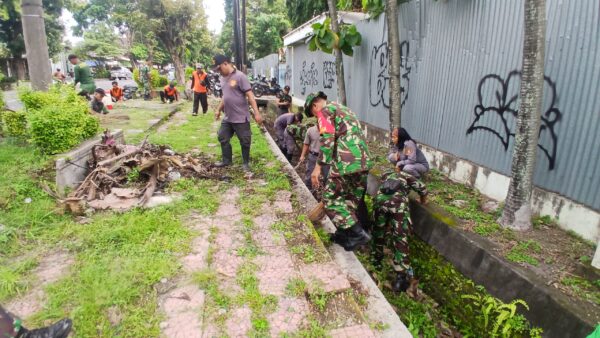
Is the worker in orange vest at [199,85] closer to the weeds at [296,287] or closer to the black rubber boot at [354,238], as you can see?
the black rubber boot at [354,238]

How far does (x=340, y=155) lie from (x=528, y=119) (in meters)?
1.83

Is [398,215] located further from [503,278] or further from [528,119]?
[528,119]

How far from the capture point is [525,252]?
3158 mm

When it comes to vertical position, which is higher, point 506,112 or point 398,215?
point 506,112

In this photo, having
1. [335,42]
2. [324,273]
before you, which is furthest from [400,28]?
[324,273]

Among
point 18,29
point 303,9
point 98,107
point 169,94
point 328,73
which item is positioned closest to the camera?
point 98,107

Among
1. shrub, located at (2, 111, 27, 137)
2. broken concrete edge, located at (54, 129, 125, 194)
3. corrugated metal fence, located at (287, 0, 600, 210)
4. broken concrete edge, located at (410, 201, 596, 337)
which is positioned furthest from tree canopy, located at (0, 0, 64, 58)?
broken concrete edge, located at (410, 201, 596, 337)

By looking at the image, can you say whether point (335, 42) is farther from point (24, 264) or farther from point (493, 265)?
point (24, 264)

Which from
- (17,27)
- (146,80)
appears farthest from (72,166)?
(17,27)

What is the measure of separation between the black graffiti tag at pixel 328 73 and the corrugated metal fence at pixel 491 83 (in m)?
2.79

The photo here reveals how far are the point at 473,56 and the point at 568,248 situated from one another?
2672mm

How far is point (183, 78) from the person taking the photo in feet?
80.6

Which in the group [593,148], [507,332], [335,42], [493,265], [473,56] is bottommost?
[507,332]

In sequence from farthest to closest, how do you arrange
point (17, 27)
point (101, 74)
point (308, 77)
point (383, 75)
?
point (101, 74) < point (17, 27) < point (308, 77) < point (383, 75)
